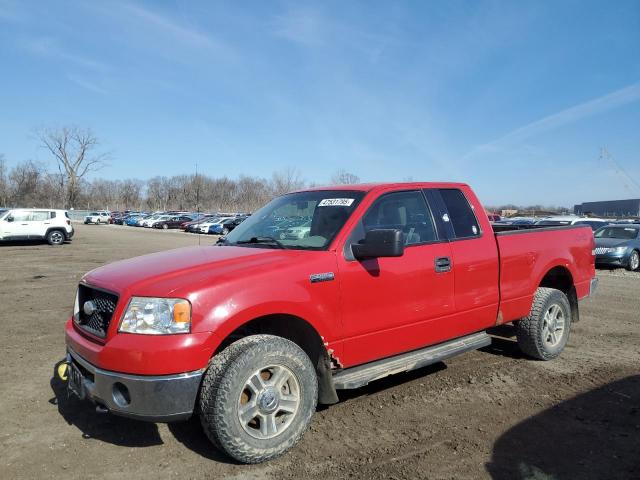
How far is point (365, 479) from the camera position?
9.97ft

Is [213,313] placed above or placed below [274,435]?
above

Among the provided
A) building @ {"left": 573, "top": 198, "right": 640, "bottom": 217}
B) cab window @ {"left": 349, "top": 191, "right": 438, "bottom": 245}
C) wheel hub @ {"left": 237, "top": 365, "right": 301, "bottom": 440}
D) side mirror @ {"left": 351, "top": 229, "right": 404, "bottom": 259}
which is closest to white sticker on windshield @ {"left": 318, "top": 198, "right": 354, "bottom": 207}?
cab window @ {"left": 349, "top": 191, "right": 438, "bottom": 245}

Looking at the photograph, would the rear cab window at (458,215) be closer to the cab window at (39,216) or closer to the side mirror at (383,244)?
the side mirror at (383,244)

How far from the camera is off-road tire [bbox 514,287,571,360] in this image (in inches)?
204

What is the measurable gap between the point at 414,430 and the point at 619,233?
1538 cm

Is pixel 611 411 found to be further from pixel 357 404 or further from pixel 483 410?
pixel 357 404

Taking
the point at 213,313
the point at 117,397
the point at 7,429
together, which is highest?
the point at 213,313

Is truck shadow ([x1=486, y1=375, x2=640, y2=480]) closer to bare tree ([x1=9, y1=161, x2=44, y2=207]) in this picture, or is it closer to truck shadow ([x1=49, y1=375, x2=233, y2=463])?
truck shadow ([x1=49, y1=375, x2=233, y2=463])

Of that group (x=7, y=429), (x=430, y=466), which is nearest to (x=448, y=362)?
(x=430, y=466)

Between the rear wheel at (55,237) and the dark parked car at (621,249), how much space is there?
23590mm

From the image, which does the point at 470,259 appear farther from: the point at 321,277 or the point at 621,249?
the point at 621,249

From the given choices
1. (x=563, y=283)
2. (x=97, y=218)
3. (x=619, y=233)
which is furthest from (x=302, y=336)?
(x=97, y=218)

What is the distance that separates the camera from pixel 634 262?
15109 mm

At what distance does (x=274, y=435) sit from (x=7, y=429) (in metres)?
2.15
